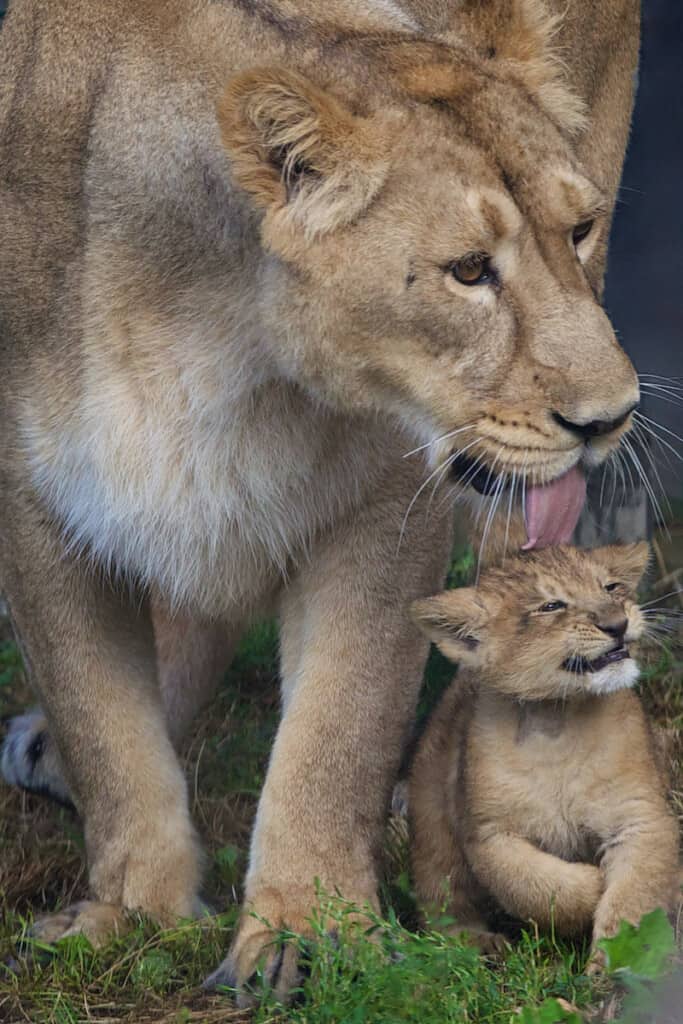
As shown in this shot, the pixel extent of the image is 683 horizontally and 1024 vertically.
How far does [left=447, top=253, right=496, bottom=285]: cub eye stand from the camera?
2.68 meters

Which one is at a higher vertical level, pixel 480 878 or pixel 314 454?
Result: pixel 314 454

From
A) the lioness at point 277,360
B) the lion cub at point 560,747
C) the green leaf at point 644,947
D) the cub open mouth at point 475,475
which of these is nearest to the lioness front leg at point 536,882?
the lion cub at point 560,747

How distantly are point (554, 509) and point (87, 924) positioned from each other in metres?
1.04

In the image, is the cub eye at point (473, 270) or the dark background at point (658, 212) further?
the dark background at point (658, 212)

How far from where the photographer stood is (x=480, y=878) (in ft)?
9.66

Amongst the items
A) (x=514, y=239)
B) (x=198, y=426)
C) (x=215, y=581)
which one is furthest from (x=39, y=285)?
(x=514, y=239)

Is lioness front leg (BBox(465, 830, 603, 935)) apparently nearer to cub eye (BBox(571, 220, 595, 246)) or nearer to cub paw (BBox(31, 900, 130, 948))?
cub paw (BBox(31, 900, 130, 948))

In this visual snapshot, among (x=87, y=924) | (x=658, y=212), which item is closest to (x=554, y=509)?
(x=87, y=924)

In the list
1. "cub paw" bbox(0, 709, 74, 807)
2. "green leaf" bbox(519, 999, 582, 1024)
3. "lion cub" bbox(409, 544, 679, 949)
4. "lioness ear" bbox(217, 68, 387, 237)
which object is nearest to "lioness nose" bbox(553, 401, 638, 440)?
"lion cub" bbox(409, 544, 679, 949)

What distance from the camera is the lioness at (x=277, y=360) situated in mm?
2709

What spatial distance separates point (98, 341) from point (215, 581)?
46cm

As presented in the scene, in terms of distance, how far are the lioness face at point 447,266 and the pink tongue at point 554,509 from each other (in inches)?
1.5

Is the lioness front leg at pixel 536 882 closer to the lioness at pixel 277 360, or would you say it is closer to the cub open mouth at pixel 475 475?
the lioness at pixel 277 360

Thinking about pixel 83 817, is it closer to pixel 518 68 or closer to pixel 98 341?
pixel 98 341
